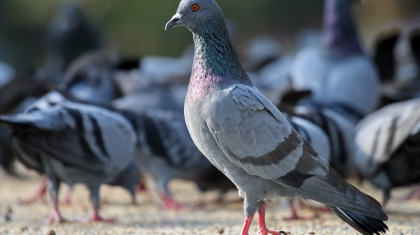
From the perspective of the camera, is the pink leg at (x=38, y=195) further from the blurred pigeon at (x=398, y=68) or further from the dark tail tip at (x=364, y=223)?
the blurred pigeon at (x=398, y=68)

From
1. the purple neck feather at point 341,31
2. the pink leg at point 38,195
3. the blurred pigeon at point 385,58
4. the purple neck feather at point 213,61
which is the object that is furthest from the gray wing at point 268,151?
the blurred pigeon at point 385,58

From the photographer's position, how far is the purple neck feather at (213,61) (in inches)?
143

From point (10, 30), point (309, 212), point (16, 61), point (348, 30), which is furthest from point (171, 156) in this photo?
point (10, 30)

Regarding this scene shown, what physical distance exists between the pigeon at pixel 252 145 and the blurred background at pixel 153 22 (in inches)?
662

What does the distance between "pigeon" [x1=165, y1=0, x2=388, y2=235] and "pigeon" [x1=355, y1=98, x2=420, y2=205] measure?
1.91 m

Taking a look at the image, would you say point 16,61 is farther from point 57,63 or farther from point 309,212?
point 309,212

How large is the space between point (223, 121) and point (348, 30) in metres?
5.27

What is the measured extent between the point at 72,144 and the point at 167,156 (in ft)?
5.52

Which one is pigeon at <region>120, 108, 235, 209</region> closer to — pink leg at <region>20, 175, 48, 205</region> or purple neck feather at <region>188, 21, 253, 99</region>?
pink leg at <region>20, 175, 48, 205</region>

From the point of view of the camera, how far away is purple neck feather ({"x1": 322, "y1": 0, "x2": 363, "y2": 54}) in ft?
26.6

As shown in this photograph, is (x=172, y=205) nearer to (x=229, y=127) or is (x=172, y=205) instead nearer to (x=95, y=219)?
(x=95, y=219)

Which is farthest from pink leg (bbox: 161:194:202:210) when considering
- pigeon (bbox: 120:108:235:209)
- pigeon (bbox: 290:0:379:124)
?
pigeon (bbox: 290:0:379:124)

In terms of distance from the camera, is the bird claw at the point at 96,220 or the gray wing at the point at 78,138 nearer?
the gray wing at the point at 78,138

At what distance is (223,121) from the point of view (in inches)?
135
